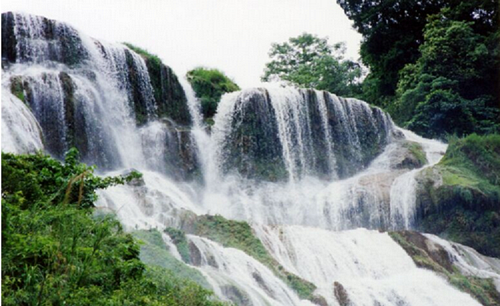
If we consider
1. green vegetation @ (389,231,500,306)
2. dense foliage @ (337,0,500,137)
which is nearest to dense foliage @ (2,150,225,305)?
green vegetation @ (389,231,500,306)

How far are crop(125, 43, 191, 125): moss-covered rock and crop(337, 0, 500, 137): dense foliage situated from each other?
781cm

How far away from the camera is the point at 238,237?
8.91 m

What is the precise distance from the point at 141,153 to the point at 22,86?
306 centimetres

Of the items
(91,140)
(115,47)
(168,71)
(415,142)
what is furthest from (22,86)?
(415,142)

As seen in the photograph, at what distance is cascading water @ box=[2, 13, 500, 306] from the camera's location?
8.34 meters

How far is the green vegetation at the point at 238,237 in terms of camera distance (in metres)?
8.06

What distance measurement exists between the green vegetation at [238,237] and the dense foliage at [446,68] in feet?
35.2

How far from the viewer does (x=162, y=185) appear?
37.1ft

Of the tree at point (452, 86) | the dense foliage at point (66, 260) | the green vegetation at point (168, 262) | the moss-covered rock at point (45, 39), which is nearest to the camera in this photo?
the dense foliage at point (66, 260)

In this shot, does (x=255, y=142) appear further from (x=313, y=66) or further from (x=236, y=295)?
(x=313, y=66)

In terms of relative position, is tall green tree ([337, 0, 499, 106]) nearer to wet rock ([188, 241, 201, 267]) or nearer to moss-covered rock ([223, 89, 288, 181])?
moss-covered rock ([223, 89, 288, 181])

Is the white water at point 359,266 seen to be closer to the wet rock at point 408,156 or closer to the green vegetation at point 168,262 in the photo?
the green vegetation at point 168,262

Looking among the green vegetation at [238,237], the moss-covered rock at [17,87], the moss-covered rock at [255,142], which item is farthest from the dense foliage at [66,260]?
the moss-covered rock at [255,142]

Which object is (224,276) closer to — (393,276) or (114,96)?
(393,276)
